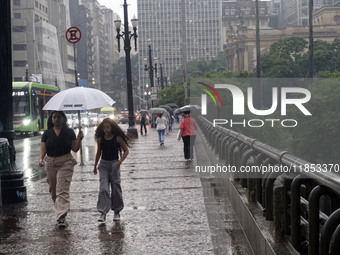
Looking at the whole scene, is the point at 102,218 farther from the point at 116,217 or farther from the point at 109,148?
the point at 109,148

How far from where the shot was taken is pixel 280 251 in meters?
5.38

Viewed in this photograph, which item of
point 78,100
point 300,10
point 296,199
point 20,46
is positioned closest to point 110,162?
point 78,100

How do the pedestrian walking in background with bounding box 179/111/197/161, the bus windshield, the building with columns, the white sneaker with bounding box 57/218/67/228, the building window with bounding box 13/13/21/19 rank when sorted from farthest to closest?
the building with columns, the building window with bounding box 13/13/21/19, the bus windshield, the pedestrian walking in background with bounding box 179/111/197/161, the white sneaker with bounding box 57/218/67/228

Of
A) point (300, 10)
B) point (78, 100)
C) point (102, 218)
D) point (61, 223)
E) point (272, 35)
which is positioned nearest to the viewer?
point (61, 223)

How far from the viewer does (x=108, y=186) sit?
950 centimetres

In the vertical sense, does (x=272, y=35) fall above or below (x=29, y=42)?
above

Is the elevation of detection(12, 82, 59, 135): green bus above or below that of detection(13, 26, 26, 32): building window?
below

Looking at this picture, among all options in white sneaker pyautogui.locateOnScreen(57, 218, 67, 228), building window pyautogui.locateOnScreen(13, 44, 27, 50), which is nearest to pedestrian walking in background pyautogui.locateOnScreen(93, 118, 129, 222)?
white sneaker pyautogui.locateOnScreen(57, 218, 67, 228)

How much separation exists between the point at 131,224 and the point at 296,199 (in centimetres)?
439

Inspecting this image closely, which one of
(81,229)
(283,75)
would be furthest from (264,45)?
(81,229)

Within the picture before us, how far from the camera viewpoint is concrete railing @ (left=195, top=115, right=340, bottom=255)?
150 inches

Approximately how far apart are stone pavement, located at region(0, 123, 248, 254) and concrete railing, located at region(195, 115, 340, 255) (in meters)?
0.93

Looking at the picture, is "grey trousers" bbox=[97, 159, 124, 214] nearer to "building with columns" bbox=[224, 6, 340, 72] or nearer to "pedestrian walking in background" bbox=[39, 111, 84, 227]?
"pedestrian walking in background" bbox=[39, 111, 84, 227]

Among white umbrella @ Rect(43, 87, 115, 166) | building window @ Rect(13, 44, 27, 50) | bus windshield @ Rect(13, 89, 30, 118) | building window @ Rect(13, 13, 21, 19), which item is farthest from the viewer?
building window @ Rect(13, 13, 21, 19)
